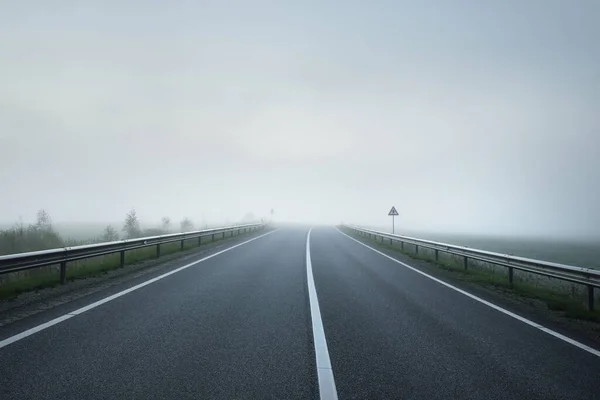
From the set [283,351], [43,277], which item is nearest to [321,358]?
[283,351]

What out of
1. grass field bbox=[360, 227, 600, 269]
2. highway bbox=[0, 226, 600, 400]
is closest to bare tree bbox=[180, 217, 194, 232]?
grass field bbox=[360, 227, 600, 269]

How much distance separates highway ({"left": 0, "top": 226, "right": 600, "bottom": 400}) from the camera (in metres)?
3.38

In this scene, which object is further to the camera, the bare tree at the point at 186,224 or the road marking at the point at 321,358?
the bare tree at the point at 186,224

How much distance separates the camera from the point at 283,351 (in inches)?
172

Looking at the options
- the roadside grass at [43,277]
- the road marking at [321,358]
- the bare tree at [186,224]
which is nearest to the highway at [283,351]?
the road marking at [321,358]

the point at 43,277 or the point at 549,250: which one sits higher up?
the point at 43,277

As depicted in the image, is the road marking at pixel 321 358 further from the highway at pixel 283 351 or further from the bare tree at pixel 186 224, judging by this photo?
the bare tree at pixel 186 224

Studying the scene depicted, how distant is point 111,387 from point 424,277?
9593 mm

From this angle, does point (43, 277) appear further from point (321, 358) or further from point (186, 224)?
point (186, 224)

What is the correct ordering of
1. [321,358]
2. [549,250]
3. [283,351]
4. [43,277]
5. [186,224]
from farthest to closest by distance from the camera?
[186,224] → [549,250] → [43,277] → [283,351] → [321,358]

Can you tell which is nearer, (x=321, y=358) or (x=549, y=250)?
(x=321, y=358)

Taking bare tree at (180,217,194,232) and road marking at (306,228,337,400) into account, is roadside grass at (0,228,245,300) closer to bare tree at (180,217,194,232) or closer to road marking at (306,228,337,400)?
road marking at (306,228,337,400)

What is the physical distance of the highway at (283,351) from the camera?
3385 mm

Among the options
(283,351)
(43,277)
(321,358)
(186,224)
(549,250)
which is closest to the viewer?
(321,358)
